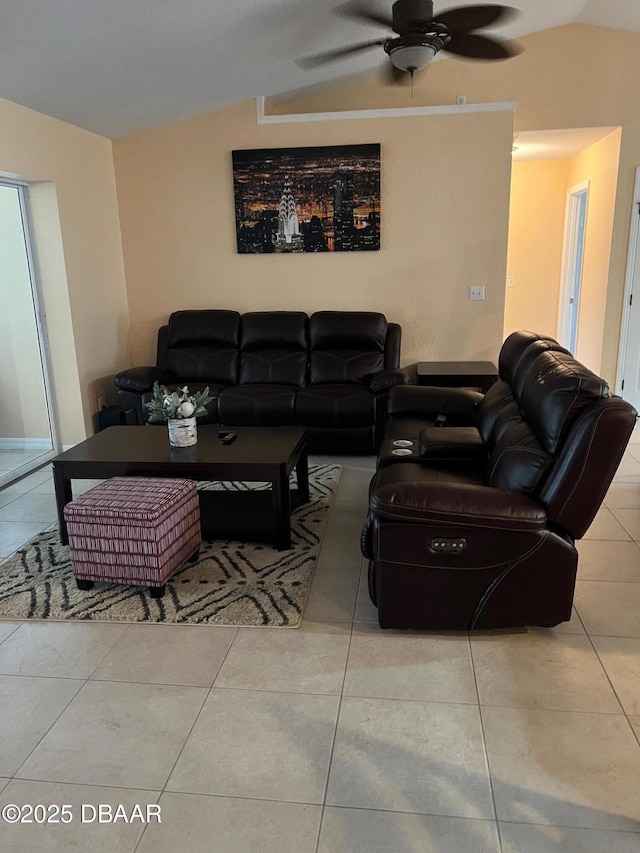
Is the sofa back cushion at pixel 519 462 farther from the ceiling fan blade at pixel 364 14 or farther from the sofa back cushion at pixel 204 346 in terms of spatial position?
the sofa back cushion at pixel 204 346

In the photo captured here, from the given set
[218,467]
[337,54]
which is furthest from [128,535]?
[337,54]

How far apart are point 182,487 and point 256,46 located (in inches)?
116

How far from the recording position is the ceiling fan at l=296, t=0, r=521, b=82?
3150 mm

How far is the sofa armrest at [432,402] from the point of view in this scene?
3.84 metres

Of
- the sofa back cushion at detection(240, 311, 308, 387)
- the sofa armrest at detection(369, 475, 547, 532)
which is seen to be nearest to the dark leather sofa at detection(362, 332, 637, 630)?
the sofa armrest at detection(369, 475, 547, 532)

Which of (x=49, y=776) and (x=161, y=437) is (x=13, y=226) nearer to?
(x=161, y=437)

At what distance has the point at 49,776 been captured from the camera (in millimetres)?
1846

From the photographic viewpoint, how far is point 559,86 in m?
5.16

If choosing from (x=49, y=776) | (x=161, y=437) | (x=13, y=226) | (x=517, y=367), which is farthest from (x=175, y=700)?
(x=13, y=226)

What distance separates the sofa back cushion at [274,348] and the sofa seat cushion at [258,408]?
37cm

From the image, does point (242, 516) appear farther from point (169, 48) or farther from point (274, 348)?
point (169, 48)

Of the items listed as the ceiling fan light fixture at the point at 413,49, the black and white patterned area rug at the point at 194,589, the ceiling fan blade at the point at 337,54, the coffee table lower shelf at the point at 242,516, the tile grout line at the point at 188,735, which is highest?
the ceiling fan blade at the point at 337,54

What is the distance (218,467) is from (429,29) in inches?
93.9

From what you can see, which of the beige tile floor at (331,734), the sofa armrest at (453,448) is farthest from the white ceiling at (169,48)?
Result: the beige tile floor at (331,734)
